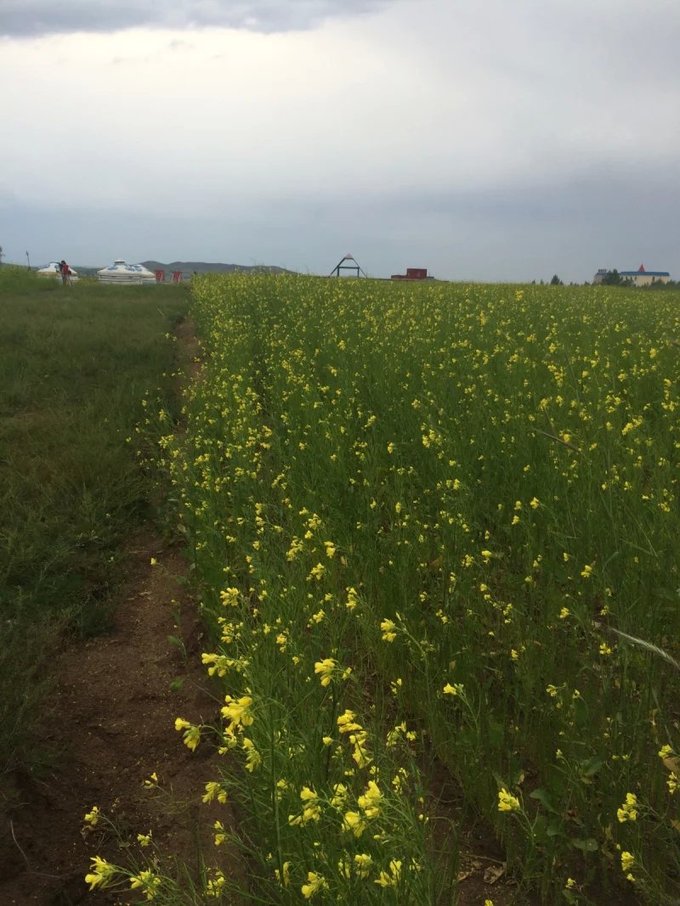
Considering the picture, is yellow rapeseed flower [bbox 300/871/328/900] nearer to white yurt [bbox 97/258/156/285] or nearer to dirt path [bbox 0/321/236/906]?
dirt path [bbox 0/321/236/906]

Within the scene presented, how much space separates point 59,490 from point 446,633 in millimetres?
3843

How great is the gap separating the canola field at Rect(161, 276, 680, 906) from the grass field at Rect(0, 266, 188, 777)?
24.7 inches

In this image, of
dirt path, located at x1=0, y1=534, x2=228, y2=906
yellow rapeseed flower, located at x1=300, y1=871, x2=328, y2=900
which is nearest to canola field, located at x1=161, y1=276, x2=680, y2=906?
yellow rapeseed flower, located at x1=300, y1=871, x2=328, y2=900

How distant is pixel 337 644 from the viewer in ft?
9.14

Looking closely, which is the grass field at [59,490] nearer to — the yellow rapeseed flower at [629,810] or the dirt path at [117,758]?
the dirt path at [117,758]

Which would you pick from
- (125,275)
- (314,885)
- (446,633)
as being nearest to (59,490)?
(446,633)

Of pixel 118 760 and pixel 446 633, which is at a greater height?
pixel 446 633

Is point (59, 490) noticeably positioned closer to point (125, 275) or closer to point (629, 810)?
point (629, 810)

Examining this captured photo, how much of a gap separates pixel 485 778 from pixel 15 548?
352 centimetres

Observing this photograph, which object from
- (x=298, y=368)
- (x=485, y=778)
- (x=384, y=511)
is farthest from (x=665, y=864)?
(x=298, y=368)

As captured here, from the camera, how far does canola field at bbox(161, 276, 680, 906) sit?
1.98m

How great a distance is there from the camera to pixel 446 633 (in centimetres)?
294

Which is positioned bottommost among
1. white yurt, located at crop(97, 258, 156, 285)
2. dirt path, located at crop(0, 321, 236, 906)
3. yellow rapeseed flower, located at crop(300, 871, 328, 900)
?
dirt path, located at crop(0, 321, 236, 906)

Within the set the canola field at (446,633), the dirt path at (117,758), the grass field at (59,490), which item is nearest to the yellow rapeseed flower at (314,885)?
the canola field at (446,633)
